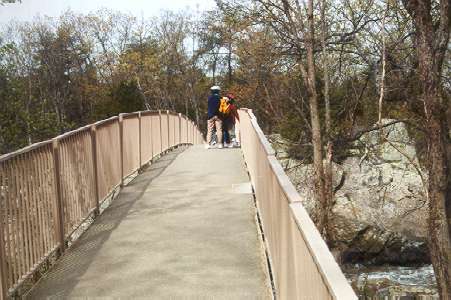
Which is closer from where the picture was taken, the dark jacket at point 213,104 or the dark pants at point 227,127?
the dark jacket at point 213,104

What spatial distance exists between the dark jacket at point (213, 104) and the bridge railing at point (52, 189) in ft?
19.8

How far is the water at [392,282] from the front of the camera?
67.4ft

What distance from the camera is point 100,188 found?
8766 millimetres

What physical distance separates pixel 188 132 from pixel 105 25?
3994 cm

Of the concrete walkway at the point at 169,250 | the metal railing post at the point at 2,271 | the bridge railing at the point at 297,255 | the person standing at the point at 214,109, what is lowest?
the concrete walkway at the point at 169,250

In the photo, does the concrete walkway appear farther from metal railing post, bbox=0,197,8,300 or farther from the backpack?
the backpack

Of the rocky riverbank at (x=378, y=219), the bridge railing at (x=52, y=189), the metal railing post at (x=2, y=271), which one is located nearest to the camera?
the metal railing post at (x=2, y=271)

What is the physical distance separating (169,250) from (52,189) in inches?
60.1

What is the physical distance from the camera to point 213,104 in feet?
55.7

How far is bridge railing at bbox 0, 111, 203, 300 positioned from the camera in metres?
5.04

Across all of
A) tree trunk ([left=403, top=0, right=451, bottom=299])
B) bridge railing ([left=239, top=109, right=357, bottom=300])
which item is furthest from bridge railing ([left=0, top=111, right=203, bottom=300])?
tree trunk ([left=403, top=0, right=451, bottom=299])

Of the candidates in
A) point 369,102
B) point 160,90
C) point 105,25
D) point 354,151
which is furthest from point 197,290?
point 105,25

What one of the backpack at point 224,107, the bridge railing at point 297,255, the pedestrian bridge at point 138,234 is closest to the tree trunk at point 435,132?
the backpack at point 224,107

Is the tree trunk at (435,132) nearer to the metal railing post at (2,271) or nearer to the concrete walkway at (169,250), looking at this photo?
the concrete walkway at (169,250)
